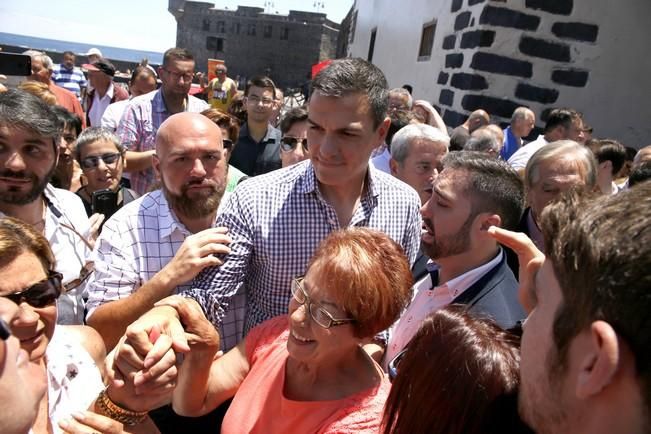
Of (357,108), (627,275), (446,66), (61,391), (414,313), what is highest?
(446,66)

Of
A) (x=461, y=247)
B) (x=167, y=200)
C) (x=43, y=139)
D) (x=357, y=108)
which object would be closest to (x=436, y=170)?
(x=461, y=247)

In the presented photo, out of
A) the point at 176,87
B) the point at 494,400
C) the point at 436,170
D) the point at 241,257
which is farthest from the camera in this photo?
Answer: the point at 176,87

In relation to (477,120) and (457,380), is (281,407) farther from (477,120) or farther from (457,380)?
(477,120)

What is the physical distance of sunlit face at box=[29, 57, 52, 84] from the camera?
20.1 ft

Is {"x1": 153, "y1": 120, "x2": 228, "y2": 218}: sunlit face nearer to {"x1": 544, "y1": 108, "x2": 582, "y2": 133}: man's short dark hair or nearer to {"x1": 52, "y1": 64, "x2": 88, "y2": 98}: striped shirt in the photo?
{"x1": 544, "y1": 108, "x2": 582, "y2": 133}: man's short dark hair

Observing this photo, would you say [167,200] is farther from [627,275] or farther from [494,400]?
[627,275]

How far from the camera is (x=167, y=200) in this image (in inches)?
88.2

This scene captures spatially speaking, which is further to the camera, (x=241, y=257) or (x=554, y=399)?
(x=241, y=257)

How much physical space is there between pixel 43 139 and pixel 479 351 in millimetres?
2080

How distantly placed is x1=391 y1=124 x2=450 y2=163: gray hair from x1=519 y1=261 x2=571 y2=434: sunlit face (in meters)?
2.53

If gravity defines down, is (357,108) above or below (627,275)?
above

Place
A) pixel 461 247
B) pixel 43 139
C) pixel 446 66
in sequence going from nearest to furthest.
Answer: pixel 461 247 < pixel 43 139 < pixel 446 66

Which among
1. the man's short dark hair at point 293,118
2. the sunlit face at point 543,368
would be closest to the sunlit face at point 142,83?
the man's short dark hair at point 293,118

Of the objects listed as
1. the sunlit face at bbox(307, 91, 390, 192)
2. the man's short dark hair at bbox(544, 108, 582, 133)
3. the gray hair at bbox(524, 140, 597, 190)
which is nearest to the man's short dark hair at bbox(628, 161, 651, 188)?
the man's short dark hair at bbox(544, 108, 582, 133)
